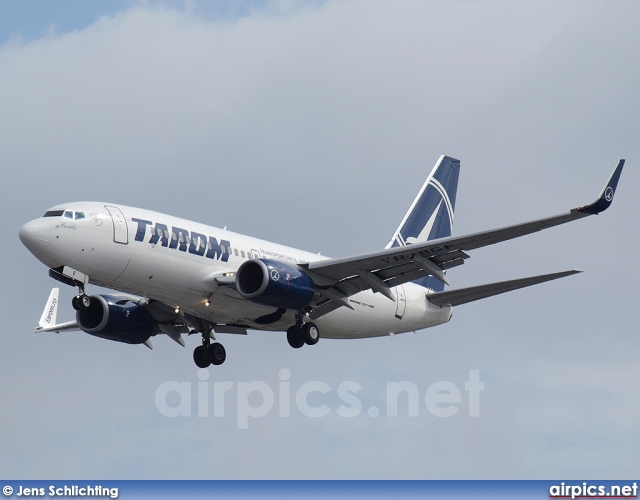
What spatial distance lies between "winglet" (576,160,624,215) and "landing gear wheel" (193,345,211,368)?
17.6 metres

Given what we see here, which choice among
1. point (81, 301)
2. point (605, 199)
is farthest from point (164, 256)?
point (605, 199)

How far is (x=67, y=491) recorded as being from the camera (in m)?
43.4

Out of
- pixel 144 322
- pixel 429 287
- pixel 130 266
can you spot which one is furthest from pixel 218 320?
pixel 429 287

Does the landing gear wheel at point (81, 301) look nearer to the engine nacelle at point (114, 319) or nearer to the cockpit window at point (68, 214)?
the cockpit window at point (68, 214)

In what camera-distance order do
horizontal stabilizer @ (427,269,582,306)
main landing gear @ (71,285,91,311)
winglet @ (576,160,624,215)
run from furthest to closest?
horizontal stabilizer @ (427,269,582,306)
main landing gear @ (71,285,91,311)
winglet @ (576,160,624,215)

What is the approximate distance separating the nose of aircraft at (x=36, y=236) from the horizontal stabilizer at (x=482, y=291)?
54.4 feet

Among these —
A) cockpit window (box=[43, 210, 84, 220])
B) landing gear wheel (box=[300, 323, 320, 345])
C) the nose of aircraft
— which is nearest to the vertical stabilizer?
landing gear wheel (box=[300, 323, 320, 345])

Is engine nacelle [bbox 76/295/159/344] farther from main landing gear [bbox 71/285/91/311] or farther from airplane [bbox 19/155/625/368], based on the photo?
main landing gear [bbox 71/285/91/311]

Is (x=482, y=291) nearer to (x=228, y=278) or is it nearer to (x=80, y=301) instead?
(x=228, y=278)

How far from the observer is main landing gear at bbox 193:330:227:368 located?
48.4 m

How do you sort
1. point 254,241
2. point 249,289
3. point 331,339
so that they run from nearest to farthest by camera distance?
point 249,289 < point 254,241 < point 331,339

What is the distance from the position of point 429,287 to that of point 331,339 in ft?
17.9

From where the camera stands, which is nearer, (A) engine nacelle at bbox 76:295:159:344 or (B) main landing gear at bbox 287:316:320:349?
(B) main landing gear at bbox 287:316:320:349

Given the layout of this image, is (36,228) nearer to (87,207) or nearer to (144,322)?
(87,207)
